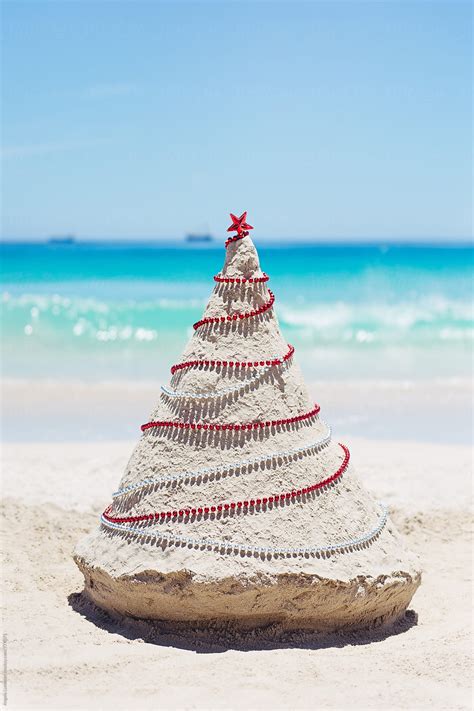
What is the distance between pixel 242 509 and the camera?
5062 mm

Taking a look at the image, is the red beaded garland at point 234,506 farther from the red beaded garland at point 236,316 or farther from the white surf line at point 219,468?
the red beaded garland at point 236,316

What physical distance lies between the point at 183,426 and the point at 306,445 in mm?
720

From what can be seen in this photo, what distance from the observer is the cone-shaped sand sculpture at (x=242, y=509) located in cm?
501

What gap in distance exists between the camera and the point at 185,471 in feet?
17.1

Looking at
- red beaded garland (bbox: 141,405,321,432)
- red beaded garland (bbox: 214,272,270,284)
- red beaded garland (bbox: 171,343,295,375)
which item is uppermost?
red beaded garland (bbox: 214,272,270,284)

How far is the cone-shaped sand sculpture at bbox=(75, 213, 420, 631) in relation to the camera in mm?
5012

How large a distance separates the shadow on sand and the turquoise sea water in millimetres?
11358

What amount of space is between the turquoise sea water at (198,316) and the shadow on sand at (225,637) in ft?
37.3

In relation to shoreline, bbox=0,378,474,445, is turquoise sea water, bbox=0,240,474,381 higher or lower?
higher

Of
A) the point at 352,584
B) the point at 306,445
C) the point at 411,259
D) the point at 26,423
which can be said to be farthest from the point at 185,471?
the point at 411,259

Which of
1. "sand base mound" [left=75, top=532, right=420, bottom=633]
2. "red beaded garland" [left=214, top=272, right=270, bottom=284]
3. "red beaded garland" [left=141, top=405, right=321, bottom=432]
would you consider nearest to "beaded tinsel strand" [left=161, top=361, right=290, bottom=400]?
"red beaded garland" [left=141, top=405, right=321, bottom=432]

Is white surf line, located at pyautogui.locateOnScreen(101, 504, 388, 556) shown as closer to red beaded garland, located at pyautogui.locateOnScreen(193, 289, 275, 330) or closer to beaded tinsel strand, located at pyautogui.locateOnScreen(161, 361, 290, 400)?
beaded tinsel strand, located at pyautogui.locateOnScreen(161, 361, 290, 400)

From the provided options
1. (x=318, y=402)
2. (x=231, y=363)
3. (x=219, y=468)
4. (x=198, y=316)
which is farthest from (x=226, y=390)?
(x=198, y=316)

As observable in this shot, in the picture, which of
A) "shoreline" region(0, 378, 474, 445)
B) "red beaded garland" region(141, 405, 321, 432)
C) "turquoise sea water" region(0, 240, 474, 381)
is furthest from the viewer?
"turquoise sea water" region(0, 240, 474, 381)
